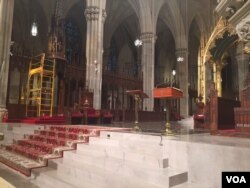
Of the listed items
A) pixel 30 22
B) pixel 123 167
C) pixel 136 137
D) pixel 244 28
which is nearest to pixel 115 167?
pixel 123 167

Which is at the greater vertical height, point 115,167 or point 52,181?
point 115,167

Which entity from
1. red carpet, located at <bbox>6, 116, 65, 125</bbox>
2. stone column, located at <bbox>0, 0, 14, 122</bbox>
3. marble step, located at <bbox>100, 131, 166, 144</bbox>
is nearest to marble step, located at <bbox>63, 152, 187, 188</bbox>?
marble step, located at <bbox>100, 131, 166, 144</bbox>

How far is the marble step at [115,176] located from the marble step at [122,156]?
28 centimetres

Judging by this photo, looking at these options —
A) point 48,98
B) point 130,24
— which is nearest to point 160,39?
point 130,24

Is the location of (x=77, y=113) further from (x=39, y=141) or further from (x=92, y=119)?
(x=39, y=141)

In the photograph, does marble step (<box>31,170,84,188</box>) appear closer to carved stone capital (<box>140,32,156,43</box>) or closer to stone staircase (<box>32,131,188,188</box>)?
stone staircase (<box>32,131,188,188</box>)

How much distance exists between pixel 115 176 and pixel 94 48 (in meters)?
9.47

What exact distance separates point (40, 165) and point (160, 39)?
24.4 metres

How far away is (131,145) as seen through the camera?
168 inches

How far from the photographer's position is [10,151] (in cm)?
629

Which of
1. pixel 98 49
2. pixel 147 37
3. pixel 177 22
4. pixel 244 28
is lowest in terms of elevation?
pixel 244 28

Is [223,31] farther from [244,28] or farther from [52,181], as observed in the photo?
[52,181]

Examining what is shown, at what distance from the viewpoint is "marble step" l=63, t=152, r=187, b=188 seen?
306cm

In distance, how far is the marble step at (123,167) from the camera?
3.06 meters
